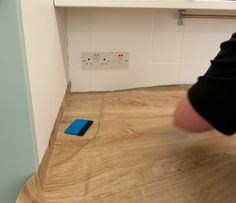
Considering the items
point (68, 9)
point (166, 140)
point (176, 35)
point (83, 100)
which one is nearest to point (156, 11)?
point (176, 35)

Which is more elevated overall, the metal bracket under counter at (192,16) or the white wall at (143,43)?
the metal bracket under counter at (192,16)

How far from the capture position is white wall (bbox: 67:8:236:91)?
3.70ft

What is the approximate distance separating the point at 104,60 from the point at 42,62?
0.53m

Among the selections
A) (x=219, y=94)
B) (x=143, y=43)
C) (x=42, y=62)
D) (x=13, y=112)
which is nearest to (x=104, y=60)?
(x=143, y=43)

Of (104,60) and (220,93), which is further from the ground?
(220,93)

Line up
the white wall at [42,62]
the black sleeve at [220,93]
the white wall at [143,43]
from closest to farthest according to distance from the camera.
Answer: the black sleeve at [220,93] < the white wall at [42,62] < the white wall at [143,43]

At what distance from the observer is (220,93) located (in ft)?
1.35

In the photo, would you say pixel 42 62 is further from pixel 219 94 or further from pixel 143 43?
pixel 143 43

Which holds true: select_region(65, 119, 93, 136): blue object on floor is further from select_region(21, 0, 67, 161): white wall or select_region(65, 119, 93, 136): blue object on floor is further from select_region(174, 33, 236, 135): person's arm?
select_region(174, 33, 236, 135): person's arm

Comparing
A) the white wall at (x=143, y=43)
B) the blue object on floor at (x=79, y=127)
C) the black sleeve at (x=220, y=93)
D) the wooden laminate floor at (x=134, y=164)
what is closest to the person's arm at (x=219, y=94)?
the black sleeve at (x=220, y=93)

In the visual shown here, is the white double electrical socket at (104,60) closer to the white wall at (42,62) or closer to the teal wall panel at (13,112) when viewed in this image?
the white wall at (42,62)

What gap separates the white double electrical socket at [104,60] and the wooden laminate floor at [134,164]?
0.26m

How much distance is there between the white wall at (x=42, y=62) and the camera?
1.85 ft

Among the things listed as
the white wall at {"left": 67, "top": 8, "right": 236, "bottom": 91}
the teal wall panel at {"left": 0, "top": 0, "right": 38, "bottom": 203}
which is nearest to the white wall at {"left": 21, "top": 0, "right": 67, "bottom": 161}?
the teal wall panel at {"left": 0, "top": 0, "right": 38, "bottom": 203}
